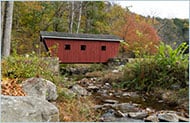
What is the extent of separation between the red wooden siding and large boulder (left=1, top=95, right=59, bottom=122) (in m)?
3.42

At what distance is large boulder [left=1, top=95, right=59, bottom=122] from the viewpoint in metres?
1.28

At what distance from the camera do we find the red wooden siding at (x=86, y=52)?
204 inches

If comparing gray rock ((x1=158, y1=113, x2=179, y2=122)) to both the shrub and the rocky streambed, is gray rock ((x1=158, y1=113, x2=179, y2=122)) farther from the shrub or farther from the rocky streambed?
the shrub

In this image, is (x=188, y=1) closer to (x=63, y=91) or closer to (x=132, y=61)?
(x=63, y=91)

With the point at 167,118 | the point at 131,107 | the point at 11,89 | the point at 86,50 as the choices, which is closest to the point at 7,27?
the point at 131,107

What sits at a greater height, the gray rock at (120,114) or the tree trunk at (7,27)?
the tree trunk at (7,27)

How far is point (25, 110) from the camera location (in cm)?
131

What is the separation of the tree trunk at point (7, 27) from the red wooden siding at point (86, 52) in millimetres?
1265

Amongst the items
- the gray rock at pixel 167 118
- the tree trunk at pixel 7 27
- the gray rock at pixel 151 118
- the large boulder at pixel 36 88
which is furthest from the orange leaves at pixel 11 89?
the tree trunk at pixel 7 27

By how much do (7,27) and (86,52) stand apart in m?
2.90

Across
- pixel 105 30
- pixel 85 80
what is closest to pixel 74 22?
pixel 105 30

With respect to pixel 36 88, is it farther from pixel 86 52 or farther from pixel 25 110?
pixel 86 52

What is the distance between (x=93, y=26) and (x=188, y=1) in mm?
1206

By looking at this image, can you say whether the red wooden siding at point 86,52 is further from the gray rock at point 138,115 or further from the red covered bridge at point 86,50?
the gray rock at point 138,115
